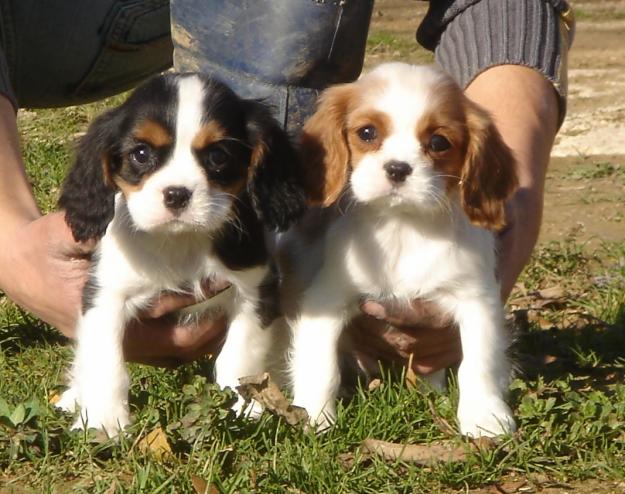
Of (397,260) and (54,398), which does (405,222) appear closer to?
(397,260)

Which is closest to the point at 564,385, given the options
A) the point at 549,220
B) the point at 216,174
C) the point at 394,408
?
the point at 394,408

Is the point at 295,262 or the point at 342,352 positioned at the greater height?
the point at 295,262

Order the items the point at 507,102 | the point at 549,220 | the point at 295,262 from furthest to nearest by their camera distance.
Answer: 1. the point at 549,220
2. the point at 507,102
3. the point at 295,262

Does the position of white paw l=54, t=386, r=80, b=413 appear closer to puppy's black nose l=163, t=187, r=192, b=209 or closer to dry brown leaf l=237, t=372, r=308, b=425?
dry brown leaf l=237, t=372, r=308, b=425

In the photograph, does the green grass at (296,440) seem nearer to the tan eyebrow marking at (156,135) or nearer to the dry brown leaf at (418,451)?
the dry brown leaf at (418,451)

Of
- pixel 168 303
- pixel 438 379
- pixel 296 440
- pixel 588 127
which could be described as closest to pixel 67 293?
pixel 168 303

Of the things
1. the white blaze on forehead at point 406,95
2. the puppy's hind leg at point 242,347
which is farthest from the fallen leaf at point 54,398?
the white blaze on forehead at point 406,95

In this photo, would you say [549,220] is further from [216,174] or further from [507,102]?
[216,174]
